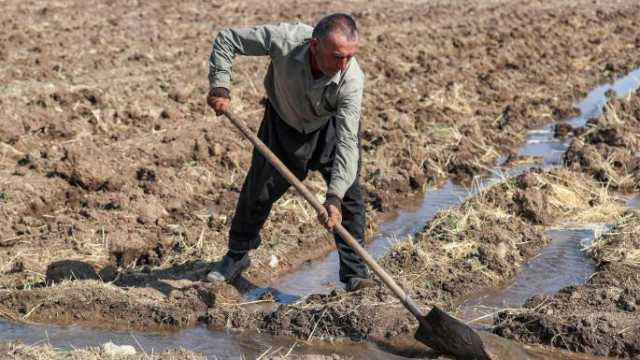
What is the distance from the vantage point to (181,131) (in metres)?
9.35

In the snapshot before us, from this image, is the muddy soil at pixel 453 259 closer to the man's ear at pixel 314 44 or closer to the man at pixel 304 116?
the man at pixel 304 116

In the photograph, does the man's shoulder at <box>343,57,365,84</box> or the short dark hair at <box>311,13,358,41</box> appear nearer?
the short dark hair at <box>311,13,358,41</box>

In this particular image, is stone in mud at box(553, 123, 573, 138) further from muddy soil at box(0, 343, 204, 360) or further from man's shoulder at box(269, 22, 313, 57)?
muddy soil at box(0, 343, 204, 360)

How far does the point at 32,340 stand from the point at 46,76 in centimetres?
709

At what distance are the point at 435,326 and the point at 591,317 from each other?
96cm

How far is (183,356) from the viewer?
4.65 m

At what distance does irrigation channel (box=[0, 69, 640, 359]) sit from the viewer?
17.5ft

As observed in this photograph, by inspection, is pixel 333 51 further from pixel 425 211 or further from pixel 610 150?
pixel 610 150

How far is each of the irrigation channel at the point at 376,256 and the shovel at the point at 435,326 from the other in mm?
276

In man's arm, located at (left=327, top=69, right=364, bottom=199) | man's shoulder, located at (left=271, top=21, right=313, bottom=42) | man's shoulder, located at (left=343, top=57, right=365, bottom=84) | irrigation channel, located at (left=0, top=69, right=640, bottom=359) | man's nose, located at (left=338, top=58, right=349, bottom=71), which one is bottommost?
irrigation channel, located at (left=0, top=69, right=640, bottom=359)

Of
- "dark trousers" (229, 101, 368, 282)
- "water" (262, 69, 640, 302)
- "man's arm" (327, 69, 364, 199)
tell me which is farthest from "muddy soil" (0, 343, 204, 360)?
"water" (262, 69, 640, 302)

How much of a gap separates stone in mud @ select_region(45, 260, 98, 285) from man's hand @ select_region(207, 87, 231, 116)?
1540 mm

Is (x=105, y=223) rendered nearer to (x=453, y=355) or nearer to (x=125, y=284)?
(x=125, y=284)

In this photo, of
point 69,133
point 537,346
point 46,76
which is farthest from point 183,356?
point 46,76
